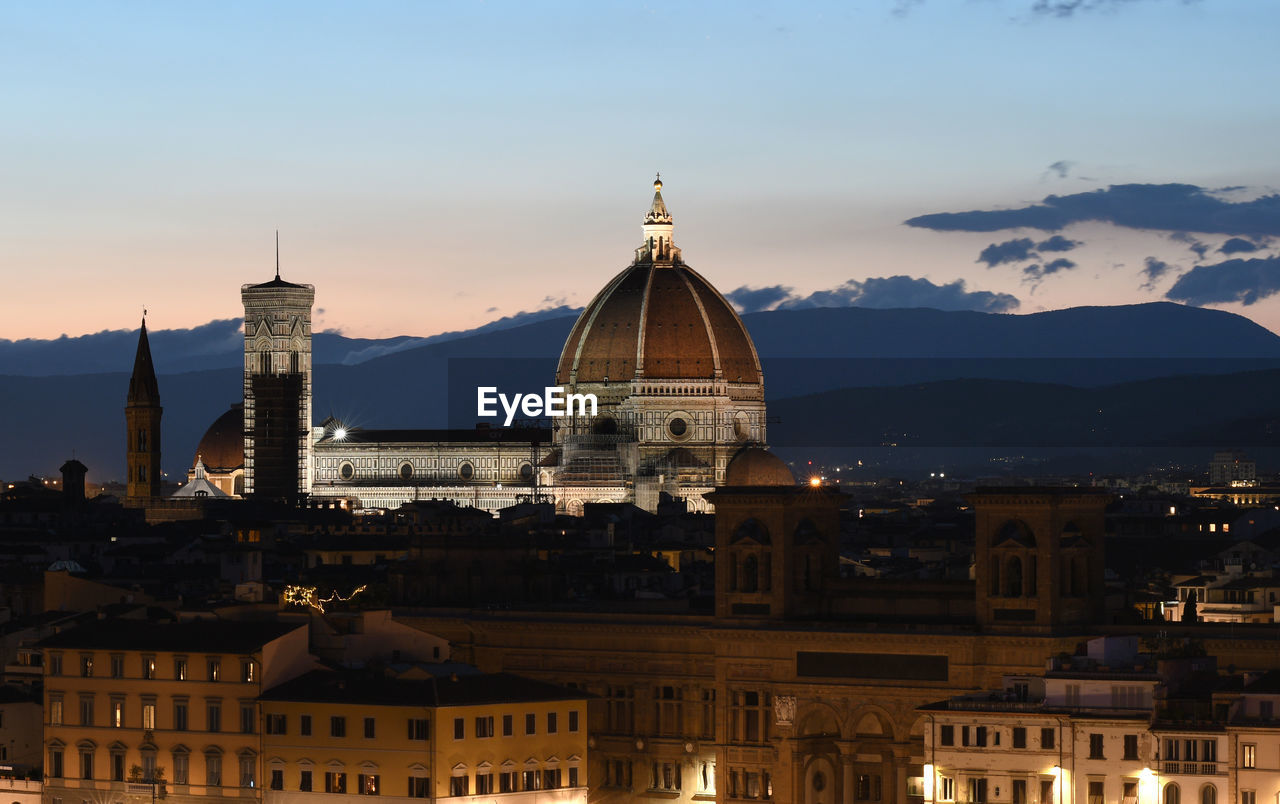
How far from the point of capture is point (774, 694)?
70875 millimetres

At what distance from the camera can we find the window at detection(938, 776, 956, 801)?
213 ft

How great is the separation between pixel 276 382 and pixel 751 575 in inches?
4802

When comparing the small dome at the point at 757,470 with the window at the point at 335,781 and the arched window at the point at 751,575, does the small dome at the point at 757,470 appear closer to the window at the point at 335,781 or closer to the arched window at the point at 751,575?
the arched window at the point at 751,575

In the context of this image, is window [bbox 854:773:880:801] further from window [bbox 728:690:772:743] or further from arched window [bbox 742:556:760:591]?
arched window [bbox 742:556:760:591]

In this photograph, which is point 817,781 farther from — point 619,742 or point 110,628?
point 110,628

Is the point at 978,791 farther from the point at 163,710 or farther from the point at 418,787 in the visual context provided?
the point at 163,710

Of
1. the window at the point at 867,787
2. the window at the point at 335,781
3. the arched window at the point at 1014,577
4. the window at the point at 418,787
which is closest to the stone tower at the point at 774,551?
the window at the point at 867,787

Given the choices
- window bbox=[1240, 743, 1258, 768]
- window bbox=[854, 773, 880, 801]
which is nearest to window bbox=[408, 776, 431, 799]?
window bbox=[854, 773, 880, 801]

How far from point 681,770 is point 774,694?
3682mm

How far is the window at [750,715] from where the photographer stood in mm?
71188

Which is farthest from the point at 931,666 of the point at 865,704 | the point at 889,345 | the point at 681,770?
the point at 889,345

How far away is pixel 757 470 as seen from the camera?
17925 cm

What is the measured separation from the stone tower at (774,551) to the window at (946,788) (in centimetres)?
837

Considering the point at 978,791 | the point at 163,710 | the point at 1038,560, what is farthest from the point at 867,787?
the point at 163,710
